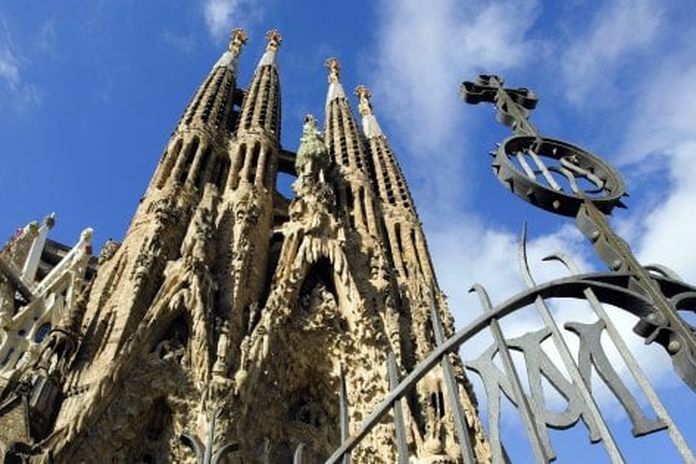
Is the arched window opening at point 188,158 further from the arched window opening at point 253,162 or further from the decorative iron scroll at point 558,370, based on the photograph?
the decorative iron scroll at point 558,370

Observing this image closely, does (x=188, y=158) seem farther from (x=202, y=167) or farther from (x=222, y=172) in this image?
(x=222, y=172)

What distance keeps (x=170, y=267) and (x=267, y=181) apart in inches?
248

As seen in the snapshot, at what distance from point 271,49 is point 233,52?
8.57 feet

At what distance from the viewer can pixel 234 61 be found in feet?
89.9

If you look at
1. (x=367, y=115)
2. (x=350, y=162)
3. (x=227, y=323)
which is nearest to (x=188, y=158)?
(x=350, y=162)

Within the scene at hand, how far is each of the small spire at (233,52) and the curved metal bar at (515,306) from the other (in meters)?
24.8

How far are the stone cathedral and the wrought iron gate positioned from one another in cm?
293

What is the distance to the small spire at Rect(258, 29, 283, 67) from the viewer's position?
1130 inches

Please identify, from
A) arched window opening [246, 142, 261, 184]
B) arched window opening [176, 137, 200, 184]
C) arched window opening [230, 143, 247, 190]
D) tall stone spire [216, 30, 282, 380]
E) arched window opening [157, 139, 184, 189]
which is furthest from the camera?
arched window opening [246, 142, 261, 184]

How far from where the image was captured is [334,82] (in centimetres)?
3222

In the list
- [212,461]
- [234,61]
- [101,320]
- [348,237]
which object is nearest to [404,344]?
[348,237]

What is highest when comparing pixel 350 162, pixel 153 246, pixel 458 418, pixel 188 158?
pixel 350 162

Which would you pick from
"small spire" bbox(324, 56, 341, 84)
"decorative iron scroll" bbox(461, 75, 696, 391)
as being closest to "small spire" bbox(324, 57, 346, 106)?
"small spire" bbox(324, 56, 341, 84)

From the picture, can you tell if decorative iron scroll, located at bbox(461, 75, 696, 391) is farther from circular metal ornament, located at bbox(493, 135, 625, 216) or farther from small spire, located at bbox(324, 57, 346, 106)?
small spire, located at bbox(324, 57, 346, 106)
